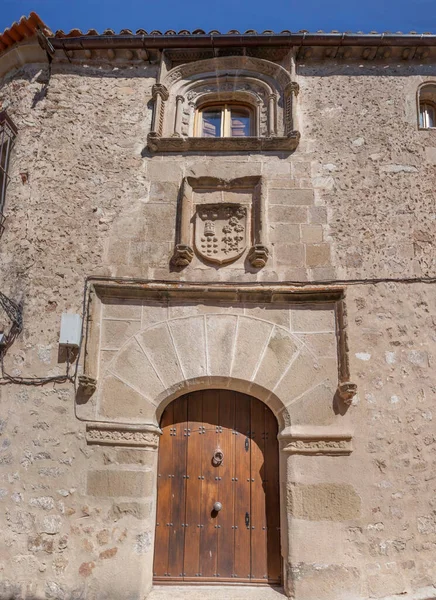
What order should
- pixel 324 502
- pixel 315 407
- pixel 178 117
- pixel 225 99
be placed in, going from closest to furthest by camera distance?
pixel 324 502 → pixel 315 407 → pixel 178 117 → pixel 225 99

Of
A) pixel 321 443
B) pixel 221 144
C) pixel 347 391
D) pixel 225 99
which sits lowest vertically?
pixel 321 443

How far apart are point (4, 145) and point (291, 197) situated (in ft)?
10.4

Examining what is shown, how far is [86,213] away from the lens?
5.53 metres

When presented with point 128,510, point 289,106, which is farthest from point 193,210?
point 128,510

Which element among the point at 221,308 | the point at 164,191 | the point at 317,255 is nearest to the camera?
the point at 221,308

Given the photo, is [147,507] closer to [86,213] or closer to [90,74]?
[86,213]

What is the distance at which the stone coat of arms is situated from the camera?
5.32 metres

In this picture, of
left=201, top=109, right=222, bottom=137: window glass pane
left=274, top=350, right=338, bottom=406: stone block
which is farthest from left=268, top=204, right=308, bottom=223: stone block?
left=274, top=350, right=338, bottom=406: stone block

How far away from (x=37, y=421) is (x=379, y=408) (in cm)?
305

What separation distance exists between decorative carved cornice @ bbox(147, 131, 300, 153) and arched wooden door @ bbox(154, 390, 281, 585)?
258 cm

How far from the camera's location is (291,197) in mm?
5562

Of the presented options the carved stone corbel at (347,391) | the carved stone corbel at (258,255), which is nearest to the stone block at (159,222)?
the carved stone corbel at (258,255)

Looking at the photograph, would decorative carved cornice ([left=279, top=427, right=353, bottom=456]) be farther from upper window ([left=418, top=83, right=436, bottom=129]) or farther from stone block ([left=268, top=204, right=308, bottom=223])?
upper window ([left=418, top=83, right=436, bottom=129])

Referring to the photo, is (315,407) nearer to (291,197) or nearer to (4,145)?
(291,197)
